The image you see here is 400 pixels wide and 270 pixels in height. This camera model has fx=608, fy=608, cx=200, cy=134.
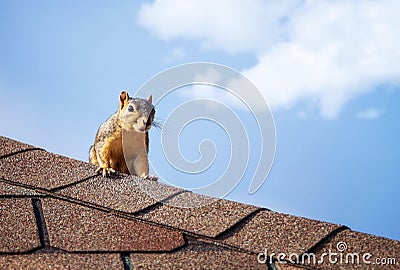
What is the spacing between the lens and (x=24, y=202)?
2.86 metres

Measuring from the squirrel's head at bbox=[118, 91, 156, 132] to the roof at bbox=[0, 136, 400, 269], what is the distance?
0.64m

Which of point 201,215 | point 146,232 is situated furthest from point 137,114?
point 146,232

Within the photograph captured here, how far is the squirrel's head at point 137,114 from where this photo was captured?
384 centimetres

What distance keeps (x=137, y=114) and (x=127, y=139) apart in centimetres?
20

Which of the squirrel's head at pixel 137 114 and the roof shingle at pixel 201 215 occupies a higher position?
the squirrel's head at pixel 137 114

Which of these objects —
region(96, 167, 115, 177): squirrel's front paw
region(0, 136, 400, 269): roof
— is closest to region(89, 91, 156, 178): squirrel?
region(96, 167, 115, 177): squirrel's front paw

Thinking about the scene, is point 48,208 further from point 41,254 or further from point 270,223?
point 270,223

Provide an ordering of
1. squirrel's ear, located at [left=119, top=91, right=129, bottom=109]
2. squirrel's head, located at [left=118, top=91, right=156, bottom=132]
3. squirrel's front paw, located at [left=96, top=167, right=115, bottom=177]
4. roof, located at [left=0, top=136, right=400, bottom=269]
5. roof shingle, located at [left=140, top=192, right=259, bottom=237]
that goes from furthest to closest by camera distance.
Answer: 1. squirrel's ear, located at [left=119, top=91, right=129, bottom=109]
2. squirrel's head, located at [left=118, top=91, right=156, bottom=132]
3. squirrel's front paw, located at [left=96, top=167, right=115, bottom=177]
4. roof shingle, located at [left=140, top=192, right=259, bottom=237]
5. roof, located at [left=0, top=136, right=400, bottom=269]

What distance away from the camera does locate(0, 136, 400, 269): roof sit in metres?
2.37

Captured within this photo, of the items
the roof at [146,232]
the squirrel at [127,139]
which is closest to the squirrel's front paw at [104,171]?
the roof at [146,232]

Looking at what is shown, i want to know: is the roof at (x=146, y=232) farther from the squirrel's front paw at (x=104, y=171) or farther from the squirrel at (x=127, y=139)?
the squirrel at (x=127, y=139)

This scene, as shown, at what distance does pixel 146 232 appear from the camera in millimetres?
2637

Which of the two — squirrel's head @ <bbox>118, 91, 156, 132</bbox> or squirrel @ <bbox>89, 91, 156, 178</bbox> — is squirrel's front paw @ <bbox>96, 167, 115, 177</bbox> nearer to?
squirrel @ <bbox>89, 91, 156, 178</bbox>

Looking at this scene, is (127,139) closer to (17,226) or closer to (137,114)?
(137,114)
